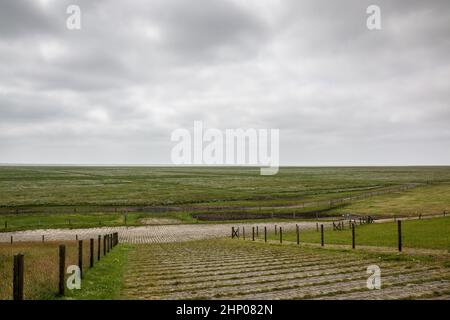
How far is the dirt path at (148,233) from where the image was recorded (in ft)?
140

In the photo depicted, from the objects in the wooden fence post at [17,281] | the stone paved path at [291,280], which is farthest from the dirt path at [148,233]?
the wooden fence post at [17,281]

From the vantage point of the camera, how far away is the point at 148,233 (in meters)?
46.8

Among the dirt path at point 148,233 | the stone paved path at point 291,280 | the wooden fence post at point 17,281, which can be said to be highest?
the wooden fence post at point 17,281

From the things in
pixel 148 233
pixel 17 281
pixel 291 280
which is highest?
A: pixel 17 281

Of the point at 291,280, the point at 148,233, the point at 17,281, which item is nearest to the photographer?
the point at 17,281

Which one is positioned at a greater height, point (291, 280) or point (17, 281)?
point (17, 281)

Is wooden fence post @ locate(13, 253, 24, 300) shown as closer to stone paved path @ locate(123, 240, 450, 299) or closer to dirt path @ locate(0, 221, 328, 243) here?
stone paved path @ locate(123, 240, 450, 299)

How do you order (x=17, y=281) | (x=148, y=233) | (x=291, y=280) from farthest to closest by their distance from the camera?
(x=148, y=233), (x=291, y=280), (x=17, y=281)

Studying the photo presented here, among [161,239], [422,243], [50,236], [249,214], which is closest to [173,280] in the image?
[422,243]

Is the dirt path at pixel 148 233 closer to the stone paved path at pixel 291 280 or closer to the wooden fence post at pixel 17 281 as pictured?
the stone paved path at pixel 291 280

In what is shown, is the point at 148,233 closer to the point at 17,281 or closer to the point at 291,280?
the point at 291,280

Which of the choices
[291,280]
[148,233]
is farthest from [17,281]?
[148,233]

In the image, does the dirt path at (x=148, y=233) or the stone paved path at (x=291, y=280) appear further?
the dirt path at (x=148, y=233)

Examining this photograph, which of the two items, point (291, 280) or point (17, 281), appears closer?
point (17, 281)
